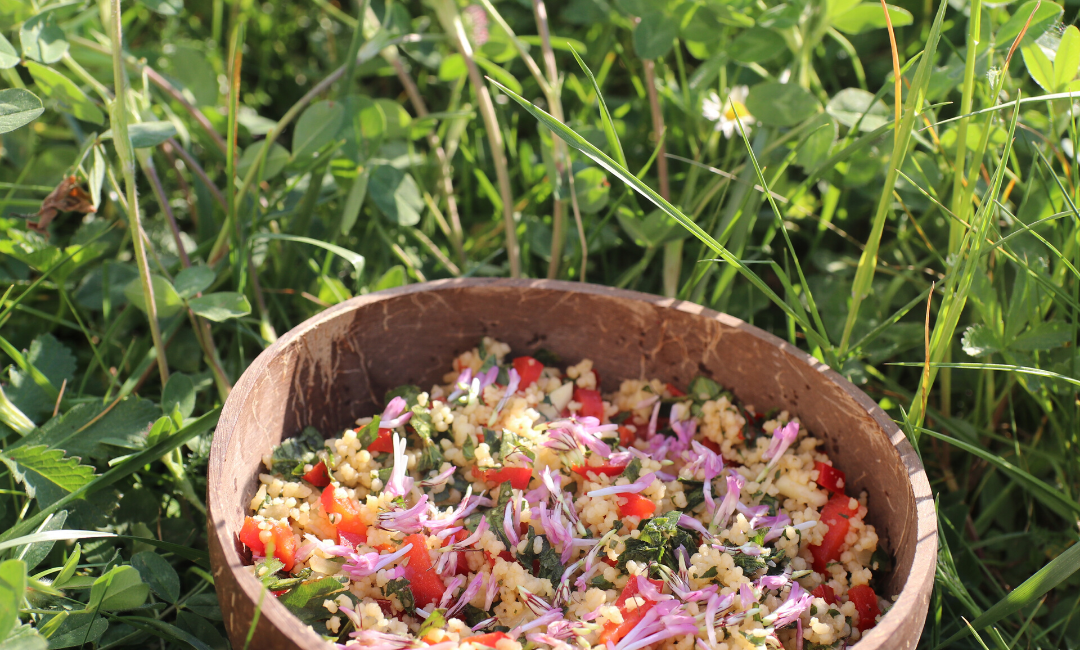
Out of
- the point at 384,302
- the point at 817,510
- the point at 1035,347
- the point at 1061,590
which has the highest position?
the point at 384,302

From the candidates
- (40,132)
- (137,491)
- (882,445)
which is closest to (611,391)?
(882,445)

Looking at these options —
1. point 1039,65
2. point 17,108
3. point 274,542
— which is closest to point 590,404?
point 274,542

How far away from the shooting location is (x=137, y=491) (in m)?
1.29

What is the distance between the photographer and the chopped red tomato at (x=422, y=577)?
3.40 ft

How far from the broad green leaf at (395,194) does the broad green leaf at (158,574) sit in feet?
2.55

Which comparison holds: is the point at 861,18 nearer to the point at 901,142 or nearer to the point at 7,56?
the point at 901,142

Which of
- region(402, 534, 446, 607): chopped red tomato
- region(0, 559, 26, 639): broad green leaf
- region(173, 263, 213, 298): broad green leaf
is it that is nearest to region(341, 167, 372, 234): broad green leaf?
region(173, 263, 213, 298): broad green leaf

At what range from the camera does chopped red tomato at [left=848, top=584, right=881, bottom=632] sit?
104cm

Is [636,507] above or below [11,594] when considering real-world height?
below

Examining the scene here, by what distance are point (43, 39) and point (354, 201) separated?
0.60m

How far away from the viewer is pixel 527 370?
1.40 meters

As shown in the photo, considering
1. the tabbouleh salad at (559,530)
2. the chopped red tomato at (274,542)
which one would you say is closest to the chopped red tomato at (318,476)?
the tabbouleh salad at (559,530)

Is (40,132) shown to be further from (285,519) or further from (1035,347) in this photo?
(1035,347)

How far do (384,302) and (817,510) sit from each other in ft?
2.55
